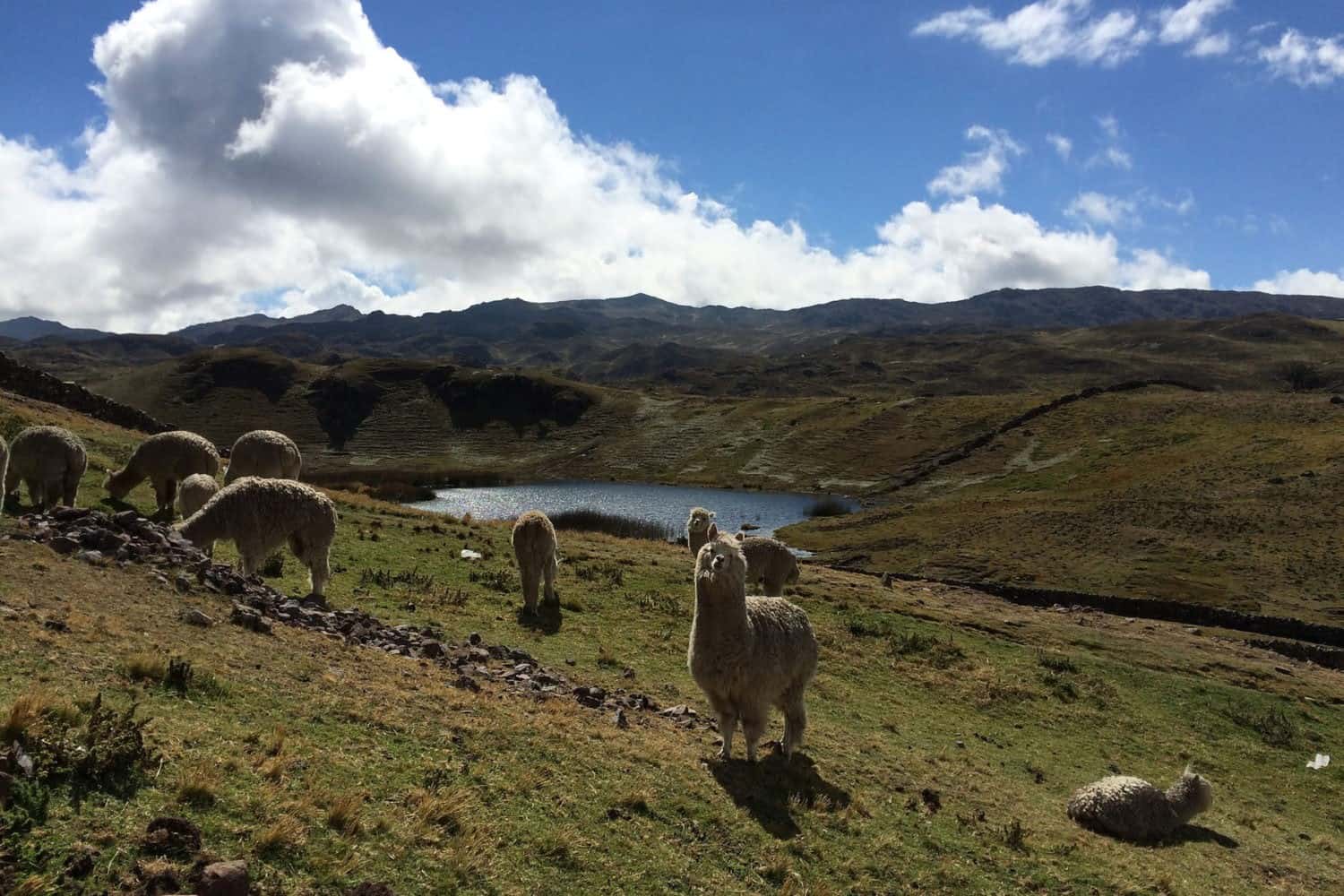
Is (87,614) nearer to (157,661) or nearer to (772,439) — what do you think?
(157,661)

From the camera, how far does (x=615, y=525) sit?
238ft

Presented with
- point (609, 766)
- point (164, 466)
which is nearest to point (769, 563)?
point (609, 766)

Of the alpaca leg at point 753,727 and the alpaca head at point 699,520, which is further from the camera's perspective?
the alpaca head at point 699,520

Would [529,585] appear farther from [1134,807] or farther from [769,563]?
[1134,807]

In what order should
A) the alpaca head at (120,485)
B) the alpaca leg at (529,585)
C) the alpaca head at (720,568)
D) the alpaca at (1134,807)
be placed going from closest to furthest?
1. the alpaca head at (720,568)
2. the alpaca at (1134,807)
3. the alpaca leg at (529,585)
4. the alpaca head at (120,485)

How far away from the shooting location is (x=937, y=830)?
37.9ft

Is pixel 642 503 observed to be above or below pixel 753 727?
below

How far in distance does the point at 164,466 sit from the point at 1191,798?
92.1ft

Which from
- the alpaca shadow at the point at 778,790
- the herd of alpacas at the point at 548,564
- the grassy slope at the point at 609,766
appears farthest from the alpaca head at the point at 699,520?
the alpaca shadow at the point at 778,790

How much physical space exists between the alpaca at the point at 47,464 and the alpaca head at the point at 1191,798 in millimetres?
26945

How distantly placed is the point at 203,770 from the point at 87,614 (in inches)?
187

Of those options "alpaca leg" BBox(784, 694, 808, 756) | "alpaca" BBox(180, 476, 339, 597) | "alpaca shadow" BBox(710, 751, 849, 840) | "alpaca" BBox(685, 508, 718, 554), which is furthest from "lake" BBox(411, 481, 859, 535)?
"alpaca shadow" BBox(710, 751, 849, 840)

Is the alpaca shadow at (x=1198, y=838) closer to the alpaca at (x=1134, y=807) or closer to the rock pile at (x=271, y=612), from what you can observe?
the alpaca at (x=1134, y=807)

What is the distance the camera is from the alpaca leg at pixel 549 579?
21.6 metres
